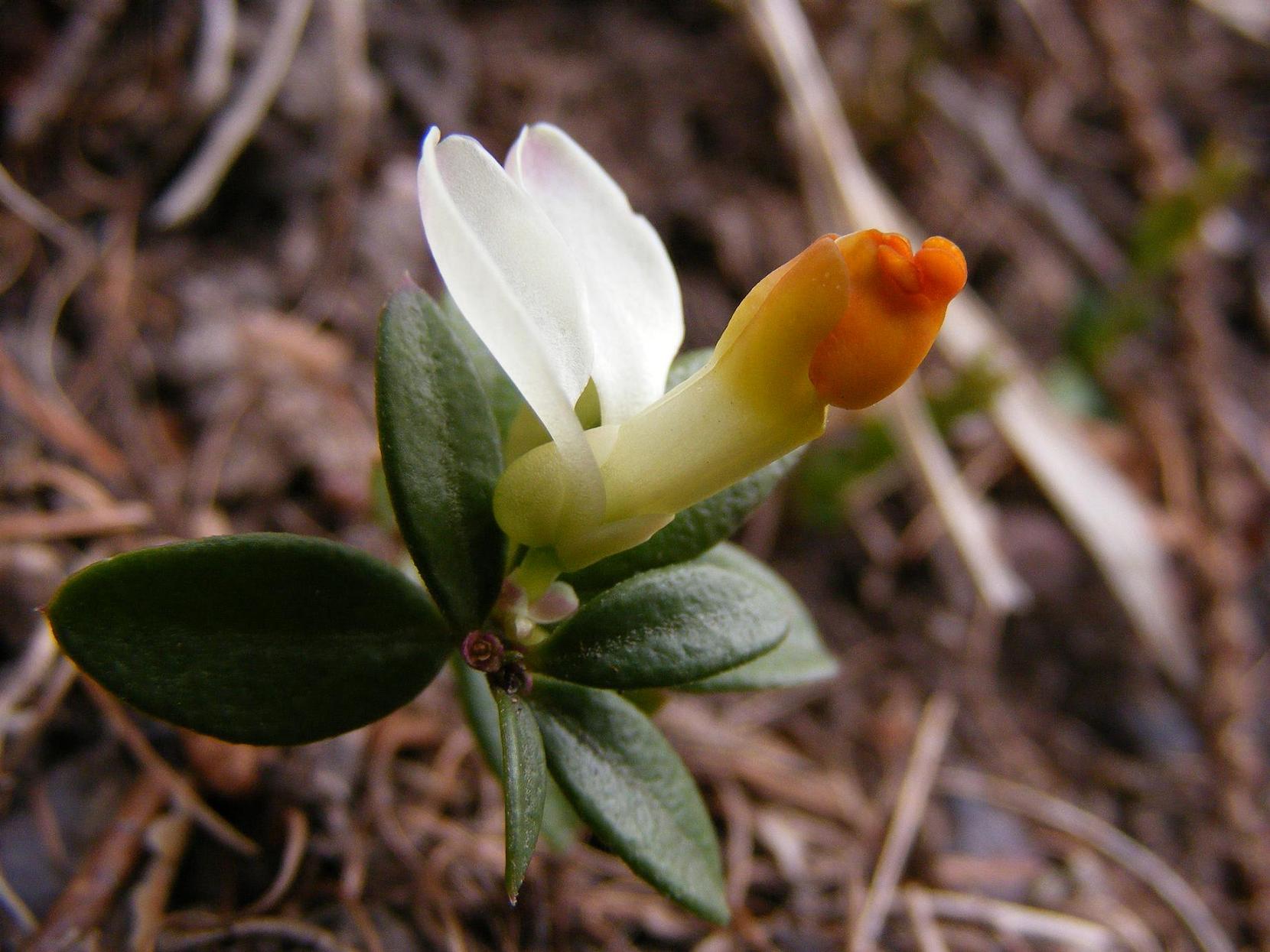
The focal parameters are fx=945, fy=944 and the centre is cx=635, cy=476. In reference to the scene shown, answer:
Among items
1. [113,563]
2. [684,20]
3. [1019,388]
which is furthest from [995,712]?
[684,20]

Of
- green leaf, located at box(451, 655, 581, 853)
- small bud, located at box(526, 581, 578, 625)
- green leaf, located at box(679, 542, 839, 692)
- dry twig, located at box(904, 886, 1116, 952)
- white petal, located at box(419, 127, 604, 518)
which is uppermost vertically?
white petal, located at box(419, 127, 604, 518)

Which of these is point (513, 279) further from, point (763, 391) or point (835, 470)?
point (835, 470)

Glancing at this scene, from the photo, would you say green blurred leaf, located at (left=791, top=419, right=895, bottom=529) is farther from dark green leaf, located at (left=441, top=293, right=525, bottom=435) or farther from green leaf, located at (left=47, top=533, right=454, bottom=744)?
green leaf, located at (left=47, top=533, right=454, bottom=744)

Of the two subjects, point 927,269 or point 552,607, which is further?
point 552,607

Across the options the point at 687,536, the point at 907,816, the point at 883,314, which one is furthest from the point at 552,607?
the point at 907,816

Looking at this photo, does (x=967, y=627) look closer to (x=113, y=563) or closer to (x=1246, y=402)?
(x=1246, y=402)

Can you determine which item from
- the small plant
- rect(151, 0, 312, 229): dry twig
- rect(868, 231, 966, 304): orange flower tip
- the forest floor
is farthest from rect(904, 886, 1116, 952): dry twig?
rect(151, 0, 312, 229): dry twig
